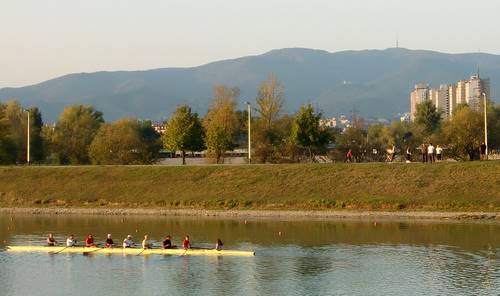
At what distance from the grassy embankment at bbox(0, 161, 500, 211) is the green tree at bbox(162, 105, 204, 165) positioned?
19.7 m

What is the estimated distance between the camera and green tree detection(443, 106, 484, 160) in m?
107

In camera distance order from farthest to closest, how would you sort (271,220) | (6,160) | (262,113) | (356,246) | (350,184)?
(262,113), (6,160), (350,184), (271,220), (356,246)

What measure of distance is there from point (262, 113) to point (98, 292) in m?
85.9

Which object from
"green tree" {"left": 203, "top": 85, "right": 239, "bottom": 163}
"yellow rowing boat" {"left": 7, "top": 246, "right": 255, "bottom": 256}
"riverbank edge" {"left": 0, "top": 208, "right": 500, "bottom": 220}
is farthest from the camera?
"green tree" {"left": 203, "top": 85, "right": 239, "bottom": 163}

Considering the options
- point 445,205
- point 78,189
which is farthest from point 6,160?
point 445,205

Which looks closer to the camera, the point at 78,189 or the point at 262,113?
the point at 78,189

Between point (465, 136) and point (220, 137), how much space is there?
34071 millimetres

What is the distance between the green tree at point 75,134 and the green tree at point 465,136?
185 feet

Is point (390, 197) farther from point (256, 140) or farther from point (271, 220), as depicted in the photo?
point (256, 140)

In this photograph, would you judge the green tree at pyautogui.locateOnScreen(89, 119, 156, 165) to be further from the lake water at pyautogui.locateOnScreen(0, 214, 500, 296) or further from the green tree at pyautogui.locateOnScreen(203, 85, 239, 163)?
the lake water at pyautogui.locateOnScreen(0, 214, 500, 296)

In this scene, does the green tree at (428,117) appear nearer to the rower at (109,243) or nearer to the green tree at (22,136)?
the green tree at (22,136)

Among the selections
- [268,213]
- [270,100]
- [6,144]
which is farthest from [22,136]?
[268,213]

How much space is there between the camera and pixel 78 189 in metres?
88.2

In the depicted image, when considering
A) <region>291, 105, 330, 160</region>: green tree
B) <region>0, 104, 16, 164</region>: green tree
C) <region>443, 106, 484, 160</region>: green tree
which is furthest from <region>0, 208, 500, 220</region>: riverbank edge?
<region>443, 106, 484, 160</region>: green tree
